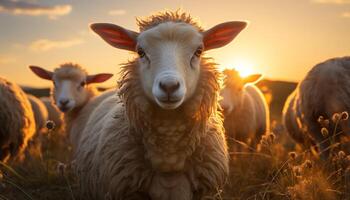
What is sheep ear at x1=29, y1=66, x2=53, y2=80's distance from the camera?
757cm

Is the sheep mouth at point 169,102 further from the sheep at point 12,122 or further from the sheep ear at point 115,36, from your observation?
the sheep at point 12,122

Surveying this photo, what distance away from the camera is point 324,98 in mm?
5730

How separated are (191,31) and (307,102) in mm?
2950

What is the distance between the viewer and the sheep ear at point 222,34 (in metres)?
3.92

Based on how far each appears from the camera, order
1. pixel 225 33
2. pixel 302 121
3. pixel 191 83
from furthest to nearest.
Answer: pixel 302 121
pixel 225 33
pixel 191 83

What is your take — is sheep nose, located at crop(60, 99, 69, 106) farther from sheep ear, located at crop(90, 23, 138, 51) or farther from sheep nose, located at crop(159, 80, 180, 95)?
sheep nose, located at crop(159, 80, 180, 95)

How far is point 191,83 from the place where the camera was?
3.40m

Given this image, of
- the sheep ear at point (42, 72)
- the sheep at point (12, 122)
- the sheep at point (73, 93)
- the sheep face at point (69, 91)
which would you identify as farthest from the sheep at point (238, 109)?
the sheep at point (12, 122)

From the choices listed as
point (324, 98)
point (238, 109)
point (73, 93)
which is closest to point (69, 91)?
point (73, 93)

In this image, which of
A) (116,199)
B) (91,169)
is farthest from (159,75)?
(91,169)

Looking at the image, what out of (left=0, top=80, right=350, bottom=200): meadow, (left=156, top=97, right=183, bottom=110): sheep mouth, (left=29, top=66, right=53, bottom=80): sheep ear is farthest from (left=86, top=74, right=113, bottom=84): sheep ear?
(left=156, top=97, right=183, bottom=110): sheep mouth

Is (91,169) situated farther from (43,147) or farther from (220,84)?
(43,147)

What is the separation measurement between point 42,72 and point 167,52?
4.82 meters

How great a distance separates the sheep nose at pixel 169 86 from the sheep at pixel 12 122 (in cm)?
411
